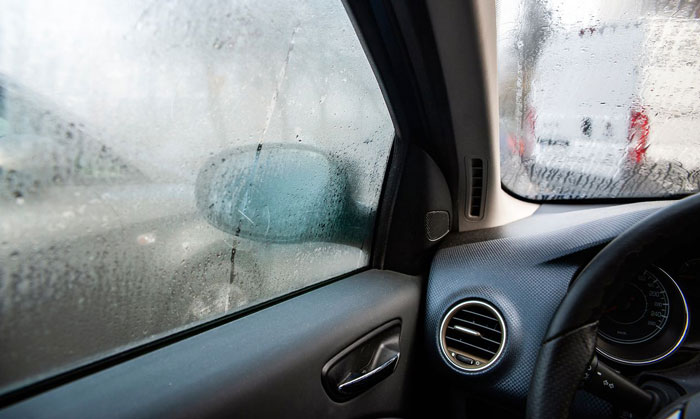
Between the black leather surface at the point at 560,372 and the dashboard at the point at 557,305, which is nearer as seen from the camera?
the black leather surface at the point at 560,372

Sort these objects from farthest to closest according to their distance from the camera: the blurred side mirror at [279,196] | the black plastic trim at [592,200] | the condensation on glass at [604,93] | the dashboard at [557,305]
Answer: the black plastic trim at [592,200]
the condensation on glass at [604,93]
the dashboard at [557,305]
the blurred side mirror at [279,196]

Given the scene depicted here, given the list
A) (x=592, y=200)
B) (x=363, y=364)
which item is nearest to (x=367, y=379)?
(x=363, y=364)

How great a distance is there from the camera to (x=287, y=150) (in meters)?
1.56

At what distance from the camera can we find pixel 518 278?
5.85ft

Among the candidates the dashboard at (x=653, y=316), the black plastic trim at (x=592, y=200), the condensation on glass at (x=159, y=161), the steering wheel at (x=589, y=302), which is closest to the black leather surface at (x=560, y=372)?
the steering wheel at (x=589, y=302)

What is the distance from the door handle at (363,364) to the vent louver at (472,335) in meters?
0.23

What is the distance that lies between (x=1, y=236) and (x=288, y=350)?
2.60ft

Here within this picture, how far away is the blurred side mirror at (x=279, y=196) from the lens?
135 centimetres

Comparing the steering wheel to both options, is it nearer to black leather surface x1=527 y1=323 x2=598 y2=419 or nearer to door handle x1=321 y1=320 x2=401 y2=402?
black leather surface x1=527 y1=323 x2=598 y2=419

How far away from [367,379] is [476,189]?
1.11m

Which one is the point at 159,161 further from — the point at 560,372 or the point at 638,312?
the point at 638,312

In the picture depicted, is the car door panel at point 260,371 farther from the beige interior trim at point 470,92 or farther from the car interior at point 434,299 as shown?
the beige interior trim at point 470,92

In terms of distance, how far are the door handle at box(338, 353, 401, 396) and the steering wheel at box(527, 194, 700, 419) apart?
0.57m

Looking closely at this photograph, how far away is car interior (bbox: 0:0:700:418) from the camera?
115 cm
